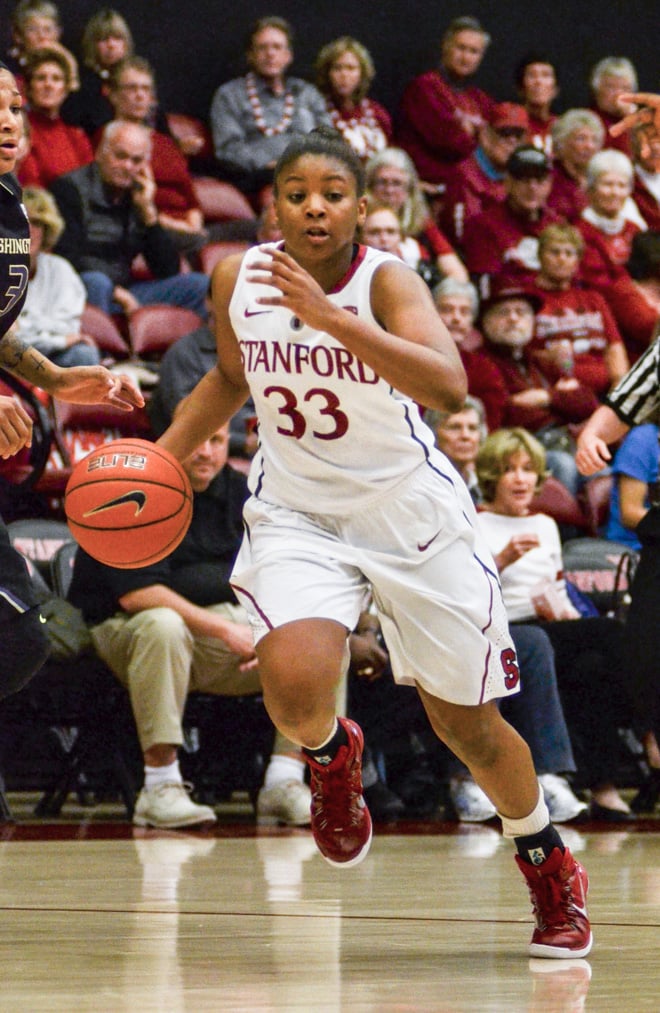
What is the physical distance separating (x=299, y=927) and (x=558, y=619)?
336 centimetres

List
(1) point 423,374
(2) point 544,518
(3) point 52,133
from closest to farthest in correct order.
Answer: (1) point 423,374, (2) point 544,518, (3) point 52,133

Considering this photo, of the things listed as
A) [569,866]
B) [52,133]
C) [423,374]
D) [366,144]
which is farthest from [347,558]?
[366,144]

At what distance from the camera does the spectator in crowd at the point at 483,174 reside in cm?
1055

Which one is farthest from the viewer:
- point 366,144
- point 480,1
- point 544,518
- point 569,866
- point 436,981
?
point 480,1

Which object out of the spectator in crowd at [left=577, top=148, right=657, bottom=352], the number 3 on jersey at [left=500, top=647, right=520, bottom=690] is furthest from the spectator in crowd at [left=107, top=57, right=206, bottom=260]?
the number 3 on jersey at [left=500, top=647, right=520, bottom=690]

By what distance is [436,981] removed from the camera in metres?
2.99

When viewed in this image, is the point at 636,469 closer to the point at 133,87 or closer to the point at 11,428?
the point at 11,428

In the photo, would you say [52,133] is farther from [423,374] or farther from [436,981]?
[436,981]

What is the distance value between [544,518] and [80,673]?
2066 mm

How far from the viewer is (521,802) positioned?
11.4ft

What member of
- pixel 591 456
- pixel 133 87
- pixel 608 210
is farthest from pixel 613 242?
pixel 591 456

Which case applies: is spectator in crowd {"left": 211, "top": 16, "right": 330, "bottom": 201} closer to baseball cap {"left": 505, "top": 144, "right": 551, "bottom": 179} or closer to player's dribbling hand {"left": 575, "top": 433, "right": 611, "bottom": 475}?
baseball cap {"left": 505, "top": 144, "right": 551, "bottom": 179}

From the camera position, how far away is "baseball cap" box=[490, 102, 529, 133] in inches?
429

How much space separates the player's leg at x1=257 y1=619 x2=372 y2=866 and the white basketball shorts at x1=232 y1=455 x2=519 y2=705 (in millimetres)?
50
